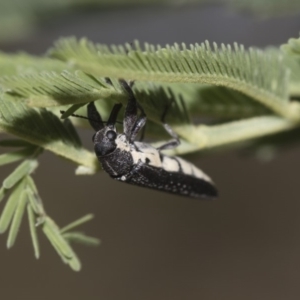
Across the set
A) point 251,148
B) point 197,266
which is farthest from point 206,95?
point 197,266

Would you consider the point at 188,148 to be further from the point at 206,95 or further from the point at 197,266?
the point at 197,266

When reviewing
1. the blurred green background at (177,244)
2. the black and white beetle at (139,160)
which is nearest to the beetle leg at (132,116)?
the black and white beetle at (139,160)

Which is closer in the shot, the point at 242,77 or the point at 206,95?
the point at 242,77

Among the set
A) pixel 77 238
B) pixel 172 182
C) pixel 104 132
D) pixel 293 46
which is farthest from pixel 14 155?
pixel 172 182

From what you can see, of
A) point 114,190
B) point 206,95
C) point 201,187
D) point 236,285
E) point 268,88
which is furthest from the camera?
point 114,190

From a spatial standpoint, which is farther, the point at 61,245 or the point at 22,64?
the point at 22,64

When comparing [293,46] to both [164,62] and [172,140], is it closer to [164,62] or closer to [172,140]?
[164,62]

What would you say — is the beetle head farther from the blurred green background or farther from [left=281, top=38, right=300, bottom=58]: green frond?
the blurred green background

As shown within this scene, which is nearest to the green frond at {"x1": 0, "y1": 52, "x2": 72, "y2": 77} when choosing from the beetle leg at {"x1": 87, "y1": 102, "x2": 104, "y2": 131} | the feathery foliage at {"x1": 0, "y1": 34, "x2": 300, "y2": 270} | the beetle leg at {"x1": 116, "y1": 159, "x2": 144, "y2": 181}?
the feathery foliage at {"x1": 0, "y1": 34, "x2": 300, "y2": 270}
